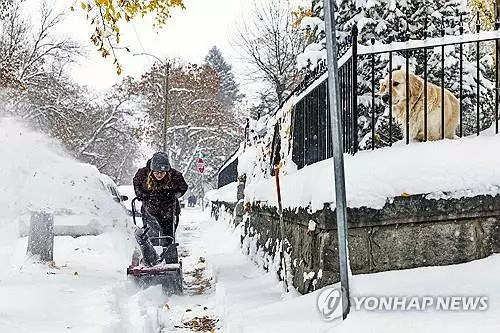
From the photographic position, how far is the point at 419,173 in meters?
4.24

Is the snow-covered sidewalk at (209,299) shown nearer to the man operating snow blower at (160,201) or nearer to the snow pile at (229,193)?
the man operating snow blower at (160,201)

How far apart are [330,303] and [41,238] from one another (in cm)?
622

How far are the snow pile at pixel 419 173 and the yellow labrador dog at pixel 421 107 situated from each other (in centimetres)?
58

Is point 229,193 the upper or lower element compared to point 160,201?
upper

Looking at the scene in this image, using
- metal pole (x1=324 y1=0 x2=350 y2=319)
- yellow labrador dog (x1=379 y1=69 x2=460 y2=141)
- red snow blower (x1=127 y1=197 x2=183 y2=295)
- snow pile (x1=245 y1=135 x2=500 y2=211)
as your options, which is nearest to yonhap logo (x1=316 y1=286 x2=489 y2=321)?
metal pole (x1=324 y1=0 x2=350 y2=319)

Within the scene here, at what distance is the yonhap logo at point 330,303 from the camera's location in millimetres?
3855

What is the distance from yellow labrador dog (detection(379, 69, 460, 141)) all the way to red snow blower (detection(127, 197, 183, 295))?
355 cm

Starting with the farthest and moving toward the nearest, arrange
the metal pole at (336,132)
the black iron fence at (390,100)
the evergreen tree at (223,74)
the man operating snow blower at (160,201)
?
the evergreen tree at (223,74)
the man operating snow blower at (160,201)
the black iron fence at (390,100)
the metal pole at (336,132)

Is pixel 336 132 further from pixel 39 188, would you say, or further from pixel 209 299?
pixel 39 188

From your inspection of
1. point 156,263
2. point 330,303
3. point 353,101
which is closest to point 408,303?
point 330,303

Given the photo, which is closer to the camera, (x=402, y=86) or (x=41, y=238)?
(x=402, y=86)

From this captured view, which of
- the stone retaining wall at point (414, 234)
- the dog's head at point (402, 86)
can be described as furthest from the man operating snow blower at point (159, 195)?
the stone retaining wall at point (414, 234)

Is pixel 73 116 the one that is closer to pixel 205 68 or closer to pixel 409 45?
pixel 205 68

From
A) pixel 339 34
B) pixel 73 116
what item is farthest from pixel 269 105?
pixel 339 34
